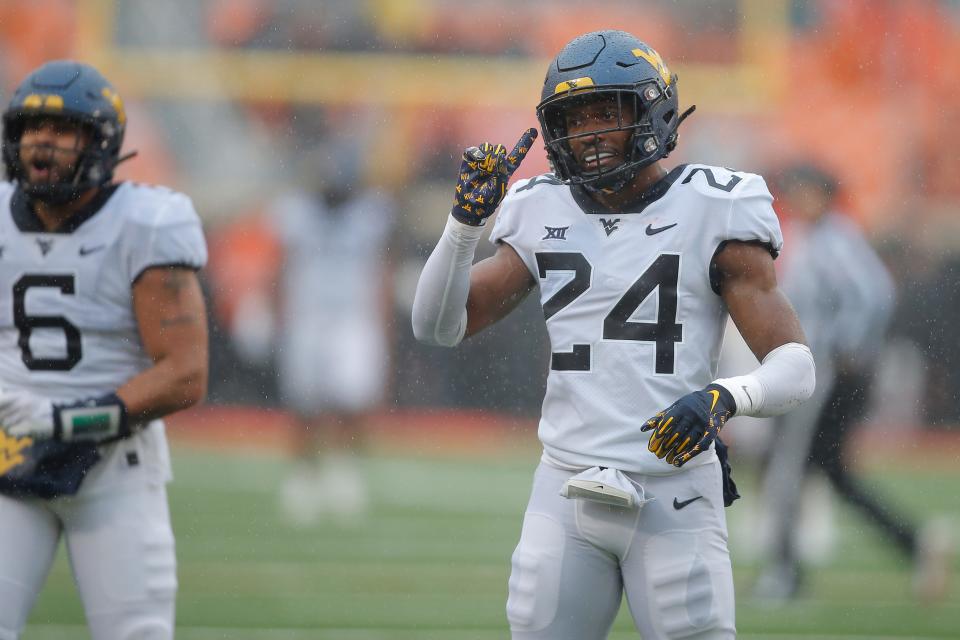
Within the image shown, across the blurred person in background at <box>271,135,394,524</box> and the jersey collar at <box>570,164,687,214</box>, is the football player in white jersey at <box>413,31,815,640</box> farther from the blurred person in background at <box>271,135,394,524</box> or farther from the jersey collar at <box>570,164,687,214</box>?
the blurred person in background at <box>271,135,394,524</box>

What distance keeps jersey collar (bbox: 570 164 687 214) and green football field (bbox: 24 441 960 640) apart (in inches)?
93.6

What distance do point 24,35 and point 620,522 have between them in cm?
1389

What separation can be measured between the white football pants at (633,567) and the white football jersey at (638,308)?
8cm

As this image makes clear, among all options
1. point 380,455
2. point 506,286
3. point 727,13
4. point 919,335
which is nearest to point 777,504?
point 506,286

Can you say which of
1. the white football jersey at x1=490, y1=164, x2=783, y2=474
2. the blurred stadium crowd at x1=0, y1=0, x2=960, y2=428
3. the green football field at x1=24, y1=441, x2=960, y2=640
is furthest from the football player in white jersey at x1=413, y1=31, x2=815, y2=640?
the blurred stadium crowd at x1=0, y1=0, x2=960, y2=428

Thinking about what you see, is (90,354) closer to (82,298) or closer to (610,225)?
(82,298)

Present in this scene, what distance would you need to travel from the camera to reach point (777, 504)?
5816 mm

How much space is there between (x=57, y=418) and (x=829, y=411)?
136 inches

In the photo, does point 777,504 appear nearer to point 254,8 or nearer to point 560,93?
point 560,93

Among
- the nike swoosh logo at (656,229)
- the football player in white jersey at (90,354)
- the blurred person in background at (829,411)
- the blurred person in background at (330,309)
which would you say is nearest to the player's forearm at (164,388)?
the football player in white jersey at (90,354)

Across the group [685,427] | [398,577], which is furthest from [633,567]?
[398,577]

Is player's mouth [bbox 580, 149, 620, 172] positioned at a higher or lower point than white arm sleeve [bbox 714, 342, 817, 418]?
higher

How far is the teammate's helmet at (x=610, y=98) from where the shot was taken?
286 cm

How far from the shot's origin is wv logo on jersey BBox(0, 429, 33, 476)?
124 inches
